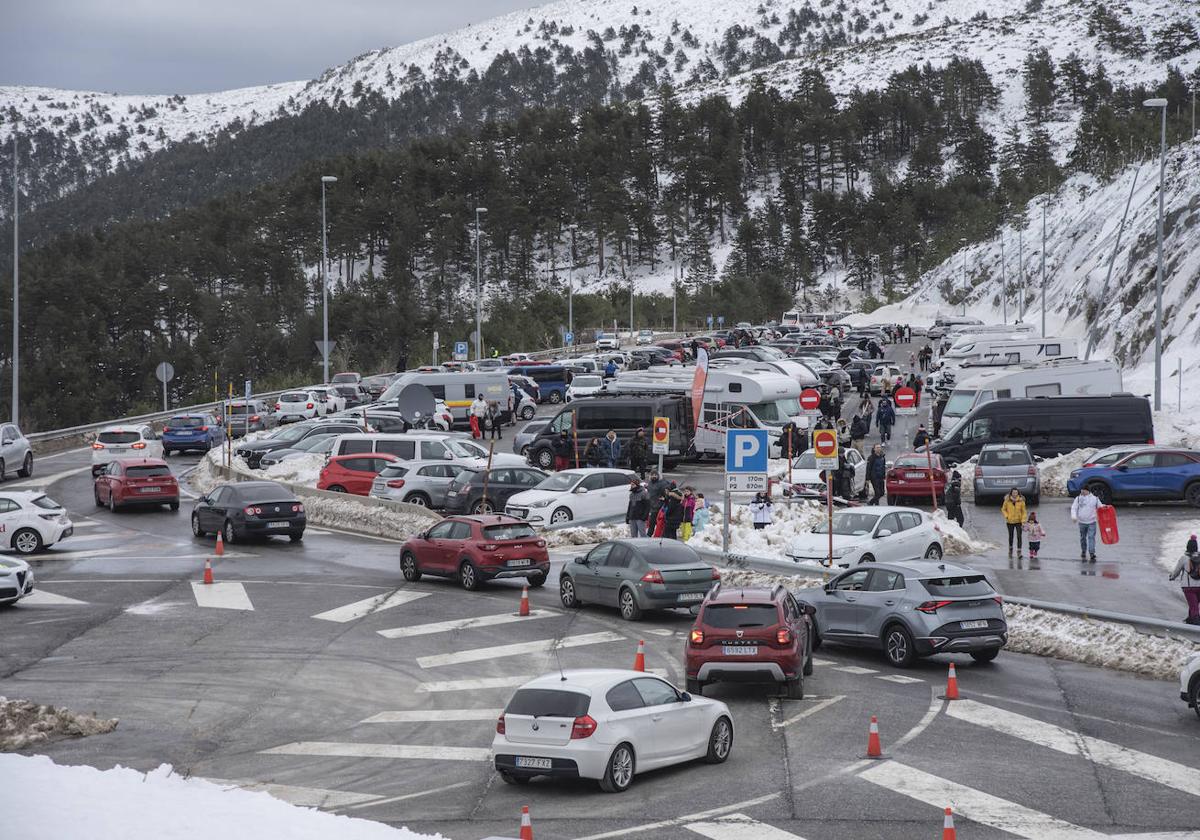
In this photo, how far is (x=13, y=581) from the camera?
78.1ft

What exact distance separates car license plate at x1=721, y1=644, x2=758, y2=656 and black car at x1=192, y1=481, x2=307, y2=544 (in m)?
17.6

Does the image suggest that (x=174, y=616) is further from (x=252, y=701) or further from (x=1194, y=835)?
(x=1194, y=835)

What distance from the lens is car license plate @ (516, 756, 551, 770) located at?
13.7m

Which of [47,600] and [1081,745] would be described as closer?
[1081,745]

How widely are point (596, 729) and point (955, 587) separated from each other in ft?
26.1

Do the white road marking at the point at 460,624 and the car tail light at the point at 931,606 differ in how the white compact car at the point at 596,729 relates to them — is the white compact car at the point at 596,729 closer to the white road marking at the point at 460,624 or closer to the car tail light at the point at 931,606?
the car tail light at the point at 931,606

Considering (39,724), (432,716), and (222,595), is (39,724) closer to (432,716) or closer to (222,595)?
(432,716)

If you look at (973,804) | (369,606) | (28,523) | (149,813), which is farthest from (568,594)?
(149,813)

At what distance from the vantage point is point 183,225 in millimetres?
144000

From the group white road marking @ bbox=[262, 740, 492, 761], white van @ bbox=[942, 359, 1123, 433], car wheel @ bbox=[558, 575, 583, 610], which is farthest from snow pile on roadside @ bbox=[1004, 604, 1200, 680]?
white van @ bbox=[942, 359, 1123, 433]

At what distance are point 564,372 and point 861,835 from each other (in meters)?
55.3

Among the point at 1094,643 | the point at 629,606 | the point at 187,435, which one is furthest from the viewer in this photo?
the point at 187,435

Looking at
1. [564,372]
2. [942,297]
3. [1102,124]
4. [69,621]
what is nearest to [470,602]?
[69,621]

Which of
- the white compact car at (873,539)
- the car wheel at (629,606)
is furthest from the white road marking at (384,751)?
the white compact car at (873,539)
